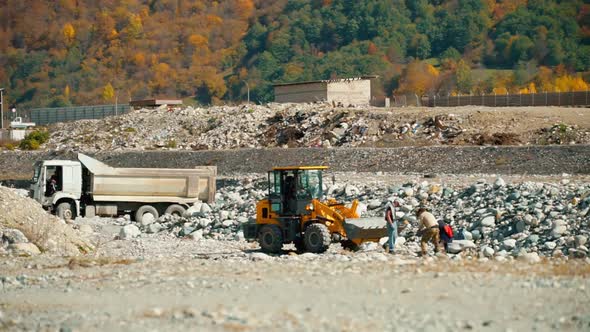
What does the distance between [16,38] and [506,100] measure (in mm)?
Result: 126707

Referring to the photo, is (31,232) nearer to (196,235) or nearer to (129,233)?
(129,233)

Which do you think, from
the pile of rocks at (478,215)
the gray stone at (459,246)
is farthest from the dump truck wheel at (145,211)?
the gray stone at (459,246)

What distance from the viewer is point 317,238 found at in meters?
19.6

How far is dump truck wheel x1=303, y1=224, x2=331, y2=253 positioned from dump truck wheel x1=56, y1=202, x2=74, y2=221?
1145cm

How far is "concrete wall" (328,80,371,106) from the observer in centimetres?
5494

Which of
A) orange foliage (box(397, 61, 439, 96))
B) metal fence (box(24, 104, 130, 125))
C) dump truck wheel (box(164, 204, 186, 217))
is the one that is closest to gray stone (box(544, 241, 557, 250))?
dump truck wheel (box(164, 204, 186, 217))

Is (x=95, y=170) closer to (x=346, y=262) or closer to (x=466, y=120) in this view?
(x=346, y=262)

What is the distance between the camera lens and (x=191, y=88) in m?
131

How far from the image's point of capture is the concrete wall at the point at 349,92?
54938mm

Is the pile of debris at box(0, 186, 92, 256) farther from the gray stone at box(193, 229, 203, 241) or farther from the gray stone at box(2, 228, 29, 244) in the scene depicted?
the gray stone at box(193, 229, 203, 241)

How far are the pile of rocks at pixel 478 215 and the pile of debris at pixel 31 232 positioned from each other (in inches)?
154

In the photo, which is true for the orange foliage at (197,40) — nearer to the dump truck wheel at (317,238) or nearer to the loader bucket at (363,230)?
the dump truck wheel at (317,238)

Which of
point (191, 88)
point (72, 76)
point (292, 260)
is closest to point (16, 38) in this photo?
point (72, 76)

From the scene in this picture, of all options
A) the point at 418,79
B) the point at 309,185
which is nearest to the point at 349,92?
the point at 309,185
